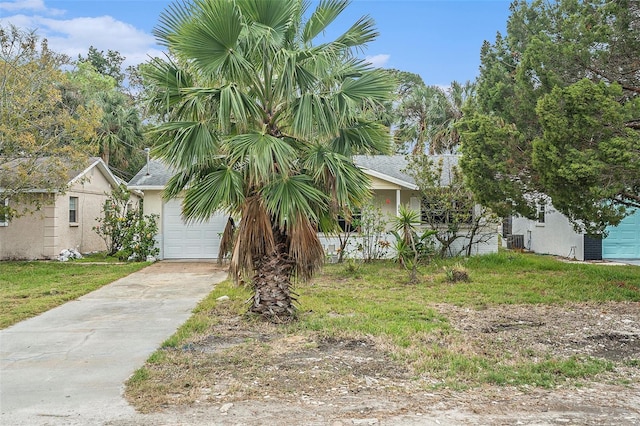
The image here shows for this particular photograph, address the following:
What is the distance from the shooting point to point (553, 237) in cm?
1808

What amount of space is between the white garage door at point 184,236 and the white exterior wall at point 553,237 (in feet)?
36.6

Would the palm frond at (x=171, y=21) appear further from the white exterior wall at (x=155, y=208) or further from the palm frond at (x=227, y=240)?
the white exterior wall at (x=155, y=208)

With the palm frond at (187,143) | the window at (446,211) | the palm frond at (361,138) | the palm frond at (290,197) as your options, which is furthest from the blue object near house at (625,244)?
the palm frond at (187,143)

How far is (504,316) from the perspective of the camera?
811cm

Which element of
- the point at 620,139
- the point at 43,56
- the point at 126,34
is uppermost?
the point at 126,34

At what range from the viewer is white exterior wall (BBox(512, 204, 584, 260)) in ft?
54.2

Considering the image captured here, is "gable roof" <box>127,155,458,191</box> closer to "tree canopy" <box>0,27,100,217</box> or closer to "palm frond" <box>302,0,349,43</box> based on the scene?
"tree canopy" <box>0,27,100,217</box>

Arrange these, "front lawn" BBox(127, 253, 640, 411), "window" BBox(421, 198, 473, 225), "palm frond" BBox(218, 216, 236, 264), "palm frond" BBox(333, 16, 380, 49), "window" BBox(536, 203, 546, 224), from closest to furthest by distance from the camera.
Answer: "front lawn" BBox(127, 253, 640, 411), "palm frond" BBox(333, 16, 380, 49), "palm frond" BBox(218, 216, 236, 264), "window" BBox(536, 203, 546, 224), "window" BBox(421, 198, 473, 225)

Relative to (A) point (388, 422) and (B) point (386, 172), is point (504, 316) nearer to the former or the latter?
(A) point (388, 422)

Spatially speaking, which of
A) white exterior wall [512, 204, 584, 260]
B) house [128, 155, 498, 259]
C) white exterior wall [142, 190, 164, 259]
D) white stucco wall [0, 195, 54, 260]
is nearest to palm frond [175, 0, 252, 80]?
house [128, 155, 498, 259]

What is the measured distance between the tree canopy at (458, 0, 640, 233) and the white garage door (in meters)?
9.32

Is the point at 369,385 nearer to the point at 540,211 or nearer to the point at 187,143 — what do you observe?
the point at 187,143

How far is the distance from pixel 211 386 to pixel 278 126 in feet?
13.3

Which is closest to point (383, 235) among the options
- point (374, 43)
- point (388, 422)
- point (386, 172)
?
point (386, 172)
